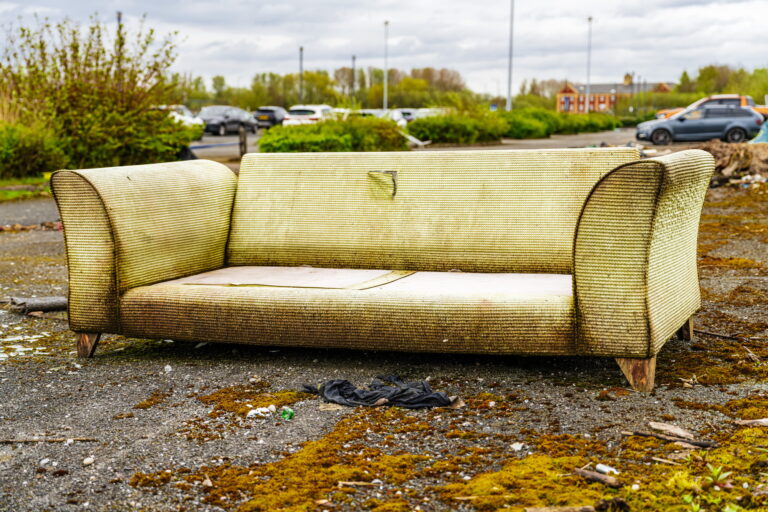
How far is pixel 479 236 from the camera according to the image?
13.8 ft

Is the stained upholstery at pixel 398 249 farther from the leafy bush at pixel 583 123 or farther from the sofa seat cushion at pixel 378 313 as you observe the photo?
the leafy bush at pixel 583 123

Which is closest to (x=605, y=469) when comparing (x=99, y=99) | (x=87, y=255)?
(x=87, y=255)

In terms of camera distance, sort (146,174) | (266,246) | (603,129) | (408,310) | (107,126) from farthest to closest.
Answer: (603,129) → (107,126) → (266,246) → (146,174) → (408,310)

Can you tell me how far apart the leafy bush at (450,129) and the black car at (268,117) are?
1415cm

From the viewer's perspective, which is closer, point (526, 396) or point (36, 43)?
point (526, 396)

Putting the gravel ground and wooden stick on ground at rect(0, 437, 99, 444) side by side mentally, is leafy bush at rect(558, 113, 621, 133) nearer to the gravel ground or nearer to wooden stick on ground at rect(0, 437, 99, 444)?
the gravel ground

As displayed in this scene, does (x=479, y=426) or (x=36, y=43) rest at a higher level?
(x=36, y=43)

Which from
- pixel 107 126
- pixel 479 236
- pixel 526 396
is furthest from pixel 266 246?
pixel 107 126

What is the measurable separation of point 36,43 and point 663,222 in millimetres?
14137

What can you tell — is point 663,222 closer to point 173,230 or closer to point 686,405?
point 686,405

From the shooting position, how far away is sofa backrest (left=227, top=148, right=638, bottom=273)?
4.13m

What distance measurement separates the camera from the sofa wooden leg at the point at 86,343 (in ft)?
13.5

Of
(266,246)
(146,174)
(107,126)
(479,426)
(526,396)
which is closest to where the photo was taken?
(479,426)

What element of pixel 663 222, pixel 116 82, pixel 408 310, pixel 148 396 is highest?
pixel 116 82
